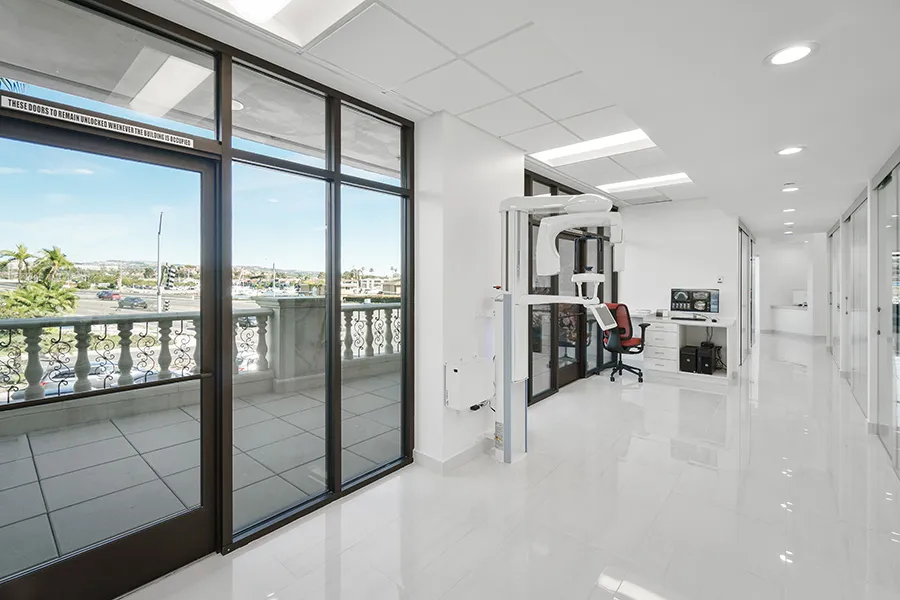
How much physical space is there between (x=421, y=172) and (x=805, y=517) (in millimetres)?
3540

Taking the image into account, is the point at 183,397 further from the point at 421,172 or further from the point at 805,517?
the point at 805,517

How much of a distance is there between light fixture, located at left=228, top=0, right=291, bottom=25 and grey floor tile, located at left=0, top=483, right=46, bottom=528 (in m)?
2.40

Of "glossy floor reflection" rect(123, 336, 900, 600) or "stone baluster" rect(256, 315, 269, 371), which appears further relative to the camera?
"stone baluster" rect(256, 315, 269, 371)

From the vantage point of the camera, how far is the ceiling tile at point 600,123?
328 cm

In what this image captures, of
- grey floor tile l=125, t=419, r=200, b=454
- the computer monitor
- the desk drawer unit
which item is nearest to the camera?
grey floor tile l=125, t=419, r=200, b=454

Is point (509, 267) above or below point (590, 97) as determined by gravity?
below

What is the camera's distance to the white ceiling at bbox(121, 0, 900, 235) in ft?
5.69

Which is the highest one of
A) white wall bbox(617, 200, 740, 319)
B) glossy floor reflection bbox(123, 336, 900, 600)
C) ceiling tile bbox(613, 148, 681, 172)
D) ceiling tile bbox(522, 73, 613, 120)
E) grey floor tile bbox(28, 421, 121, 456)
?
ceiling tile bbox(613, 148, 681, 172)

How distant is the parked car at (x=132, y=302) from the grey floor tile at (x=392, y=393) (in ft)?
5.74

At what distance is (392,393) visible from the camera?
3430 millimetres

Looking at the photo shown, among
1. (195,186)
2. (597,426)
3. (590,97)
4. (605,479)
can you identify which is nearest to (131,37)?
(195,186)

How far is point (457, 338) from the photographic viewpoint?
3.39 m

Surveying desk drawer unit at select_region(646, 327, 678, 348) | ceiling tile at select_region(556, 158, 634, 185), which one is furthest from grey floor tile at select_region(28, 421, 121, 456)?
desk drawer unit at select_region(646, 327, 678, 348)

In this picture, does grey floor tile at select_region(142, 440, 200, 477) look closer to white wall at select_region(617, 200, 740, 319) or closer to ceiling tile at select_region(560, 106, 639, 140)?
ceiling tile at select_region(560, 106, 639, 140)
